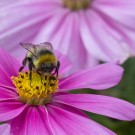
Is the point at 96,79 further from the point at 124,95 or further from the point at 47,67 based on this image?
the point at 124,95

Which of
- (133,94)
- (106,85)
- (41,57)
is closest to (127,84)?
(133,94)

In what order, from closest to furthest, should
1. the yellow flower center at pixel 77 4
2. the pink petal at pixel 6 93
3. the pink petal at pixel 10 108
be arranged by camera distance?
the pink petal at pixel 10 108 < the pink petal at pixel 6 93 < the yellow flower center at pixel 77 4

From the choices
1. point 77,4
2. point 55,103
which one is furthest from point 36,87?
point 77,4

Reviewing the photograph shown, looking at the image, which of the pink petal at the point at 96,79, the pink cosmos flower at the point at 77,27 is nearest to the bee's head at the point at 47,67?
the pink petal at the point at 96,79

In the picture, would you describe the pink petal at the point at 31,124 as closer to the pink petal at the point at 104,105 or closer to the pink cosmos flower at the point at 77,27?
the pink petal at the point at 104,105

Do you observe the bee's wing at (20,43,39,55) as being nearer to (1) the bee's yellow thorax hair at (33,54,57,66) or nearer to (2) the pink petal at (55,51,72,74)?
(1) the bee's yellow thorax hair at (33,54,57,66)

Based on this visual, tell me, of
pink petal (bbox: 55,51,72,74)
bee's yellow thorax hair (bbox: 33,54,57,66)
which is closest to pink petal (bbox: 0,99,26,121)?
bee's yellow thorax hair (bbox: 33,54,57,66)

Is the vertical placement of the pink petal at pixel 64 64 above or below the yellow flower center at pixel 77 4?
below
